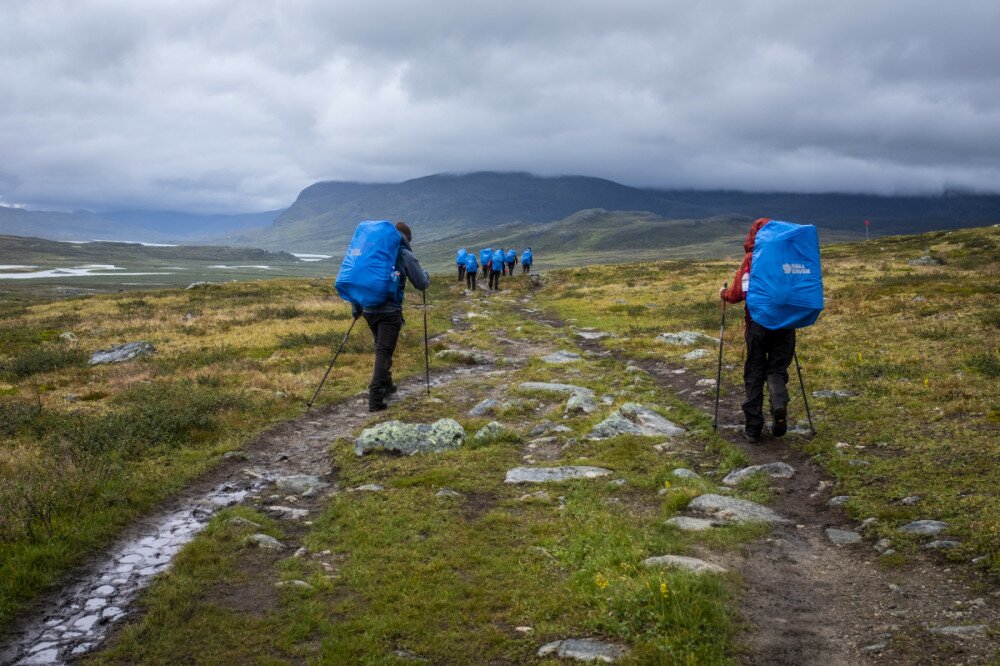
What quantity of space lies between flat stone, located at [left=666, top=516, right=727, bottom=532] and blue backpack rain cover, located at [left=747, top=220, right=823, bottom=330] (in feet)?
13.9

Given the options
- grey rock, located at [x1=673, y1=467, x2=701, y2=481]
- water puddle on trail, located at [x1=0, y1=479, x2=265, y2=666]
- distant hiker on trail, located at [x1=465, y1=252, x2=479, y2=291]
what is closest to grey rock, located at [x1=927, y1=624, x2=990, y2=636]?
grey rock, located at [x1=673, y1=467, x2=701, y2=481]

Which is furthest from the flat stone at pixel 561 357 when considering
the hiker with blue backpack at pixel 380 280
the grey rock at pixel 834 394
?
the grey rock at pixel 834 394

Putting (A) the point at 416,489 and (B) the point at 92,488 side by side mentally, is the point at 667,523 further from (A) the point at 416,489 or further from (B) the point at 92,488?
(B) the point at 92,488

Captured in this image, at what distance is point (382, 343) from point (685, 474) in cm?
779

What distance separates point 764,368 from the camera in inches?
435

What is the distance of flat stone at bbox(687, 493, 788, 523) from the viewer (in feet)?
24.9

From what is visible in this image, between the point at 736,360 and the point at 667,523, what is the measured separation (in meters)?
11.9

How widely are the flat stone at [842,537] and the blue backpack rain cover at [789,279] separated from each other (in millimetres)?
3883

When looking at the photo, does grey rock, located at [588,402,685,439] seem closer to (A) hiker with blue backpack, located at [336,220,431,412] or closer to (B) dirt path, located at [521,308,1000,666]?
(B) dirt path, located at [521,308,1000,666]

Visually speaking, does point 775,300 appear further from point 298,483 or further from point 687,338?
point 687,338

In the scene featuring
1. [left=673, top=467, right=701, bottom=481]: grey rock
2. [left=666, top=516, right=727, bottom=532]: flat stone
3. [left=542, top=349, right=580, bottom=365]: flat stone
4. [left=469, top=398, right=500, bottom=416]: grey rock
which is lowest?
[left=666, top=516, right=727, bottom=532]: flat stone

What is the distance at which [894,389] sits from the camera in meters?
12.6

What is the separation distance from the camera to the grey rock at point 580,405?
1288 centimetres

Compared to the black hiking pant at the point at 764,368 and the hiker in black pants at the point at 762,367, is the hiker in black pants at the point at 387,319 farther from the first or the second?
the black hiking pant at the point at 764,368
